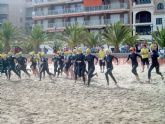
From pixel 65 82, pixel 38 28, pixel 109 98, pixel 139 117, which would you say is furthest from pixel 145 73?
pixel 38 28

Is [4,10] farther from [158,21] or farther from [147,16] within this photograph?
[158,21]

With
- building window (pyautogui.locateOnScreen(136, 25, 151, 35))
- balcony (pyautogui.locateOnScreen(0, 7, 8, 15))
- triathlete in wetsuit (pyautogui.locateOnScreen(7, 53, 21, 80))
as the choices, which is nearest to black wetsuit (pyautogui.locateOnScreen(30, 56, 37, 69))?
triathlete in wetsuit (pyautogui.locateOnScreen(7, 53, 21, 80))

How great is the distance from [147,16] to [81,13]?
10.4m

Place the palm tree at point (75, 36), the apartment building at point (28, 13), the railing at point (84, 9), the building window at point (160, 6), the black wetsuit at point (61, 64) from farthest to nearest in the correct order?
the apartment building at point (28, 13) → the railing at point (84, 9) → the building window at point (160, 6) → the palm tree at point (75, 36) → the black wetsuit at point (61, 64)

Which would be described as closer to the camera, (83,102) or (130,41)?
(83,102)

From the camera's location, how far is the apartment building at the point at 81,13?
52.1 meters

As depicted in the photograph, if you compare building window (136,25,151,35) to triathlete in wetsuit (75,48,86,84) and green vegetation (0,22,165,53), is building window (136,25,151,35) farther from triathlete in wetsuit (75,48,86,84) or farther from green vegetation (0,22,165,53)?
triathlete in wetsuit (75,48,86,84)

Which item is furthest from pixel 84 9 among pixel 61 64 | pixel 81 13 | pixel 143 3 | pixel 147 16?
pixel 61 64

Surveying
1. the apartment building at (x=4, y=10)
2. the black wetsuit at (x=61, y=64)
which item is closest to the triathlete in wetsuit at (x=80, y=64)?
the black wetsuit at (x=61, y=64)

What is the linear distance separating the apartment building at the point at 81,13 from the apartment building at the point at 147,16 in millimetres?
1351

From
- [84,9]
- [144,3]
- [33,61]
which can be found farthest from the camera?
[84,9]

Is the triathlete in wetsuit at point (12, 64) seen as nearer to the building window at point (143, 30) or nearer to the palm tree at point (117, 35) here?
the palm tree at point (117, 35)

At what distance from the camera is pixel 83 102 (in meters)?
13.2

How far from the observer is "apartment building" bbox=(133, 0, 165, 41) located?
158ft
